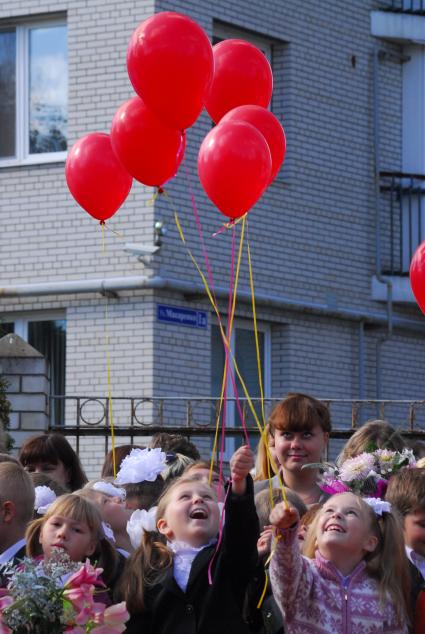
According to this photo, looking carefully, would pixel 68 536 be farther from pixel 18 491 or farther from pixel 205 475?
pixel 205 475

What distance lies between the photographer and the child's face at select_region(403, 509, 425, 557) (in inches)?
267

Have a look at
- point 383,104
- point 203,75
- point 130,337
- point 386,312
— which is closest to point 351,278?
point 386,312

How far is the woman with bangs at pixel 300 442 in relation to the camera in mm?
7578

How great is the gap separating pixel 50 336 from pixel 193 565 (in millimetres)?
9249

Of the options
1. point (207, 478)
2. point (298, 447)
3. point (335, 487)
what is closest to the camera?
point (335, 487)

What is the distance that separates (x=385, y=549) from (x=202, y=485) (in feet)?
2.48

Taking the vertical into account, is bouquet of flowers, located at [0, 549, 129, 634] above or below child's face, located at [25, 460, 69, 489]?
below

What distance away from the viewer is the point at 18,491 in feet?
21.9

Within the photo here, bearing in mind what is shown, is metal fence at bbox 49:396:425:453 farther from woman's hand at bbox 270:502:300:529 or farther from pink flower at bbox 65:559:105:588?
pink flower at bbox 65:559:105:588

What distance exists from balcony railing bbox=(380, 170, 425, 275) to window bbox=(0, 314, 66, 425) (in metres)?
3.68

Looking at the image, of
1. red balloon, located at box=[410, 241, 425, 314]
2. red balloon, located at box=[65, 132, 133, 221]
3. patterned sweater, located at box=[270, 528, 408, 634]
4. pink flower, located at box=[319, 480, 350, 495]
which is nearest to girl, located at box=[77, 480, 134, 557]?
pink flower, located at box=[319, 480, 350, 495]

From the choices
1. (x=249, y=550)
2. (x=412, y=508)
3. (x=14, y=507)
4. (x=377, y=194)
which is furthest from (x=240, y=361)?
(x=249, y=550)

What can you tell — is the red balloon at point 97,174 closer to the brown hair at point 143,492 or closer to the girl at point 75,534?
the brown hair at point 143,492

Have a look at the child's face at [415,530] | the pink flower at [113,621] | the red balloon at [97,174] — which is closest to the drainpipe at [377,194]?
the red balloon at [97,174]
